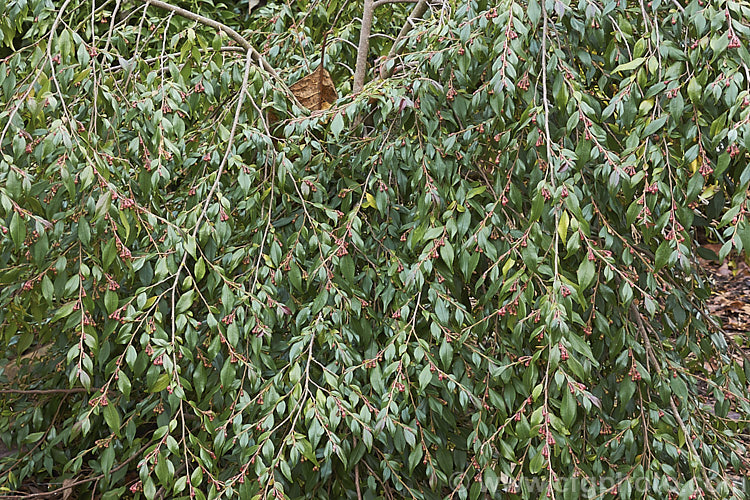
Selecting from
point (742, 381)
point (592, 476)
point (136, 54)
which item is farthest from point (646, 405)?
point (136, 54)

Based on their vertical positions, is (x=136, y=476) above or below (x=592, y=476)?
below

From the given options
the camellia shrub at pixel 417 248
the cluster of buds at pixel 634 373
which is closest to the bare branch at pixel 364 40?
the camellia shrub at pixel 417 248

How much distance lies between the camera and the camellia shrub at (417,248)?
1471mm

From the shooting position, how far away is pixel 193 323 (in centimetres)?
156

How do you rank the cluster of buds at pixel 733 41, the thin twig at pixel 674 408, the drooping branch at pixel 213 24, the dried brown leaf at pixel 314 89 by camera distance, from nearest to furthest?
1. the cluster of buds at pixel 733 41
2. the thin twig at pixel 674 408
3. the drooping branch at pixel 213 24
4. the dried brown leaf at pixel 314 89

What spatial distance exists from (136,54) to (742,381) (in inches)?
68.2

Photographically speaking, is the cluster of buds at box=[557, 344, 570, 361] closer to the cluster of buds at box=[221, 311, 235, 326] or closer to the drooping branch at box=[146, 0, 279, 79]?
the cluster of buds at box=[221, 311, 235, 326]

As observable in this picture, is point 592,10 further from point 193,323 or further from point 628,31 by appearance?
point 193,323

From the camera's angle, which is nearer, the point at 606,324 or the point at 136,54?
the point at 606,324

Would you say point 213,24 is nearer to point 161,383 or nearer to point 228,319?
point 228,319

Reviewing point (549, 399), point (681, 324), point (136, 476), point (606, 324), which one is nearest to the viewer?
point (549, 399)

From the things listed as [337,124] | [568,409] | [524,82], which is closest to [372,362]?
[568,409]

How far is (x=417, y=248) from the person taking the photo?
1812mm

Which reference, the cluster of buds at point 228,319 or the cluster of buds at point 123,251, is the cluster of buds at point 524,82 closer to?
the cluster of buds at point 228,319
